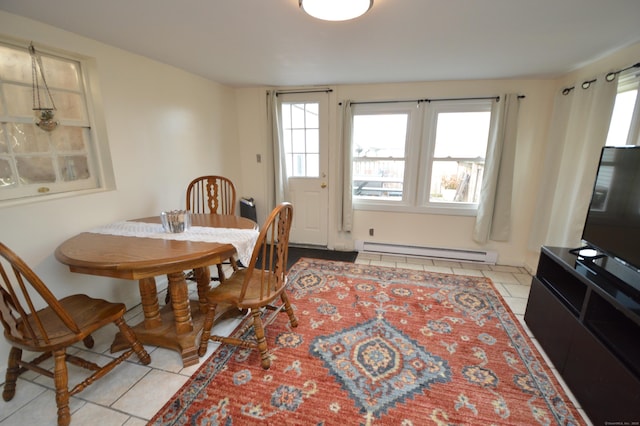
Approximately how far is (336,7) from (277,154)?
7.55ft

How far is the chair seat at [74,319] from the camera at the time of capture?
123 centimetres

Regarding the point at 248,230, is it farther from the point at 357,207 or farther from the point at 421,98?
the point at 421,98

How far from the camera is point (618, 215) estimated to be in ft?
5.07

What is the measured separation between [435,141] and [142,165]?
122 inches

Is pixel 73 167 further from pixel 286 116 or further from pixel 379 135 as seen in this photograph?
pixel 379 135

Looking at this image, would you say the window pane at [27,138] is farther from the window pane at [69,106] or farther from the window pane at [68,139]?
the window pane at [69,106]

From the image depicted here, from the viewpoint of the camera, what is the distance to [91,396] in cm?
143

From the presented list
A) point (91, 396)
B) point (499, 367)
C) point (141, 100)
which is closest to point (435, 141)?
point (499, 367)

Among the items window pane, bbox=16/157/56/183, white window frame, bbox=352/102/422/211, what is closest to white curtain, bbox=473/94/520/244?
white window frame, bbox=352/102/422/211

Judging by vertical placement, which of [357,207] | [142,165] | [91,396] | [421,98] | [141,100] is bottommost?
[91,396]

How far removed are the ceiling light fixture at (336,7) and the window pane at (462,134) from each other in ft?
7.22

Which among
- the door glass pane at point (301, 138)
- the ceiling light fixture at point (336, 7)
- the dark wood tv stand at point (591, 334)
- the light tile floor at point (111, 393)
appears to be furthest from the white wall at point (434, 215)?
the ceiling light fixture at point (336, 7)

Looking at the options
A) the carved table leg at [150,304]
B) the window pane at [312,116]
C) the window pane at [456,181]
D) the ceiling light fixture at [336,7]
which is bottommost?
the carved table leg at [150,304]

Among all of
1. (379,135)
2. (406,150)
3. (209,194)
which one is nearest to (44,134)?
(209,194)
